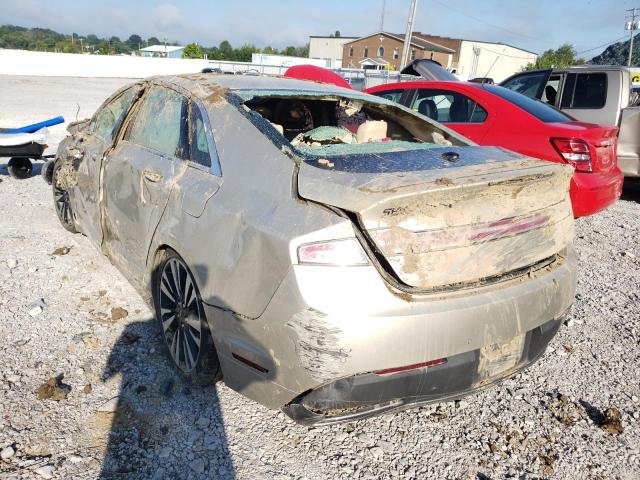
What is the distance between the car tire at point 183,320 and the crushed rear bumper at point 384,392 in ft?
1.88

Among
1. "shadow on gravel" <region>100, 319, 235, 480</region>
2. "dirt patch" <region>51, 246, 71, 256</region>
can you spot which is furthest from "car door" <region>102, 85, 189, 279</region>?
"dirt patch" <region>51, 246, 71, 256</region>

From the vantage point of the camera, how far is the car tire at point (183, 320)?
249cm

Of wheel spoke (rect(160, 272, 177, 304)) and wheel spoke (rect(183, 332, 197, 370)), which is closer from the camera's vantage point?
wheel spoke (rect(183, 332, 197, 370))

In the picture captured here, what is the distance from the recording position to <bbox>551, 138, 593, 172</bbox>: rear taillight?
496 cm

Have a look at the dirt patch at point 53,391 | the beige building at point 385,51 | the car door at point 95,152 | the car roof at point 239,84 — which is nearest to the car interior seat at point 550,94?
the car roof at point 239,84

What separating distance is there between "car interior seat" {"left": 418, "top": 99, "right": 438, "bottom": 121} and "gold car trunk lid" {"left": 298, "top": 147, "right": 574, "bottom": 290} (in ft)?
13.7

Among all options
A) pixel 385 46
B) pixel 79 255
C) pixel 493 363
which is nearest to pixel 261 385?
pixel 493 363

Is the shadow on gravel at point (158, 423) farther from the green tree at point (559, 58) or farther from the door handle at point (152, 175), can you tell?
the green tree at point (559, 58)

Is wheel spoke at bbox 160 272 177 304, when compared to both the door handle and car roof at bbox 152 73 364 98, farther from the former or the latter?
car roof at bbox 152 73 364 98

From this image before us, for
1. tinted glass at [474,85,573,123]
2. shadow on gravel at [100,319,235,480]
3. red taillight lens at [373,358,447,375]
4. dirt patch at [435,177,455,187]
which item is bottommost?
shadow on gravel at [100,319,235,480]

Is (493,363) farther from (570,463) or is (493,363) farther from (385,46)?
(385,46)

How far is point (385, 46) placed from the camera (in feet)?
246

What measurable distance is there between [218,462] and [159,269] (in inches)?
42.1

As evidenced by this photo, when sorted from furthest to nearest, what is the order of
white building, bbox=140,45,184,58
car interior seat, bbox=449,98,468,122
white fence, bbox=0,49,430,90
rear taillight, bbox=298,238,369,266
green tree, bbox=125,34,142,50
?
green tree, bbox=125,34,142,50 → white building, bbox=140,45,184,58 → white fence, bbox=0,49,430,90 → car interior seat, bbox=449,98,468,122 → rear taillight, bbox=298,238,369,266
